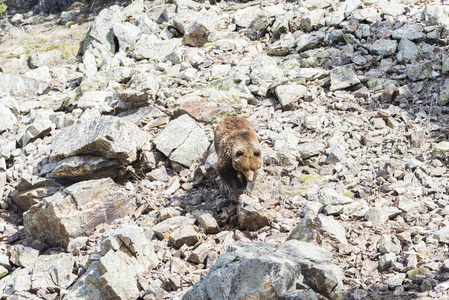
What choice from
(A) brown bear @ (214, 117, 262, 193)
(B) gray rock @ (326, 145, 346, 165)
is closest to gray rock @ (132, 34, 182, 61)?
(A) brown bear @ (214, 117, 262, 193)

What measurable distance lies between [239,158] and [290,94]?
3847 mm

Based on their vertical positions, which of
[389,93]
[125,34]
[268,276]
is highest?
[125,34]

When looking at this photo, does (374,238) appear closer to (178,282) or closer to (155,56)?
(178,282)

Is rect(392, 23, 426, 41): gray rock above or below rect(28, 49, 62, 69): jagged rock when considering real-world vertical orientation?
below

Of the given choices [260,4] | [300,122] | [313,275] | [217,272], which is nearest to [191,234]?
[217,272]

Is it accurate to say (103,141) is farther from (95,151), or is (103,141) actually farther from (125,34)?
(125,34)

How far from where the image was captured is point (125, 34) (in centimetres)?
1534

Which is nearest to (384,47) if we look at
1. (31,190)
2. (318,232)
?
(318,232)

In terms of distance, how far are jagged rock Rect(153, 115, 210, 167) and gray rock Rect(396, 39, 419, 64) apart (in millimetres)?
5878

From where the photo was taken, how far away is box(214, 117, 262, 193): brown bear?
6996 mm

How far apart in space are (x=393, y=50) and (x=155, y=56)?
788 centimetres

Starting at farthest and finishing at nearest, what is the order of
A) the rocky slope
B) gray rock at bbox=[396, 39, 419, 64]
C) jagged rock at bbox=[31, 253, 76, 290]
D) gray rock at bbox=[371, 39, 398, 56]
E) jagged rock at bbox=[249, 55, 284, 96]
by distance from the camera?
gray rock at bbox=[371, 39, 398, 56] → jagged rock at bbox=[249, 55, 284, 96] → gray rock at bbox=[396, 39, 419, 64] → jagged rock at bbox=[31, 253, 76, 290] → the rocky slope

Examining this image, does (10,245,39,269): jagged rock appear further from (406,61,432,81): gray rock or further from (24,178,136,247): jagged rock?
(406,61,432,81): gray rock

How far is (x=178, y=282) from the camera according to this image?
557 cm
